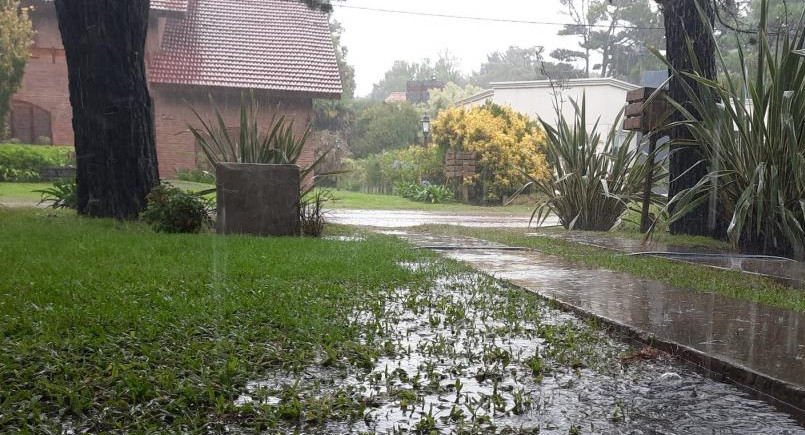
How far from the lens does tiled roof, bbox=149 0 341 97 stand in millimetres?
22359

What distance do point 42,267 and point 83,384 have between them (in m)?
2.58

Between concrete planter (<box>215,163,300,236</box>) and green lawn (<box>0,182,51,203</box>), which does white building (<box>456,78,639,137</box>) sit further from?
concrete planter (<box>215,163,300,236</box>)

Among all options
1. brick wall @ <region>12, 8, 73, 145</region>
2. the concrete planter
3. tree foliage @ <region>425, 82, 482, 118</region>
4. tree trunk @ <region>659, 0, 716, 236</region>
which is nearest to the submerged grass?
the concrete planter

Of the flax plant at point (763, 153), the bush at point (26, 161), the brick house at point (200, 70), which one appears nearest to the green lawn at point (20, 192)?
the bush at point (26, 161)

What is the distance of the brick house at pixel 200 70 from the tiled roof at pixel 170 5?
0.10 ft

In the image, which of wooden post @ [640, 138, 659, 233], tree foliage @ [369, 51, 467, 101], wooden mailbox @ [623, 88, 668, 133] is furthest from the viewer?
tree foliage @ [369, 51, 467, 101]

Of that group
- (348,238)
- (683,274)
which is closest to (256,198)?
(348,238)

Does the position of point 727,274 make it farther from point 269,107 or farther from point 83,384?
point 269,107

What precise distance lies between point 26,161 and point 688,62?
1771 cm

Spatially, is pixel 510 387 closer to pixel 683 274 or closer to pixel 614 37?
pixel 683 274

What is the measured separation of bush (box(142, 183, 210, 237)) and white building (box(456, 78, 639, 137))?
67.0 feet

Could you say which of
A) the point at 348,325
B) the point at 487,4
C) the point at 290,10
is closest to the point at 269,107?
the point at 290,10

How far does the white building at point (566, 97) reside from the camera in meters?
27.6

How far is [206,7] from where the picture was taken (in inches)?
1003
